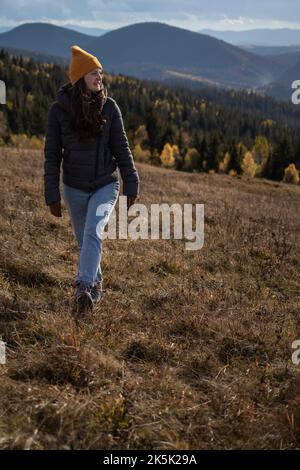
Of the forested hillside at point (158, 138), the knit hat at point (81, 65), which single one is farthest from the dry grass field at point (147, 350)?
the forested hillside at point (158, 138)

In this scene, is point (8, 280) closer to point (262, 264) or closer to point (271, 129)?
point (262, 264)

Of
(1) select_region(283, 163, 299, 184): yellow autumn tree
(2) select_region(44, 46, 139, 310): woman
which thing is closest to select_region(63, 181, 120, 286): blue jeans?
(2) select_region(44, 46, 139, 310): woman

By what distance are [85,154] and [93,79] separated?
2.72ft

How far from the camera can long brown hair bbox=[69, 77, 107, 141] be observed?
4.89m

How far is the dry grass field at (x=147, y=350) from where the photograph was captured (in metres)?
3.34

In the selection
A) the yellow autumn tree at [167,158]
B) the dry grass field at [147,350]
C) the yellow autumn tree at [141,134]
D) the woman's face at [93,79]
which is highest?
the woman's face at [93,79]

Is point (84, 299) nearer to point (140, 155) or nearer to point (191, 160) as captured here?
point (140, 155)

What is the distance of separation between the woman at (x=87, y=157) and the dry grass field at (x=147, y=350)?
0.70m

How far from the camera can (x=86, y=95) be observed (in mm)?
4898

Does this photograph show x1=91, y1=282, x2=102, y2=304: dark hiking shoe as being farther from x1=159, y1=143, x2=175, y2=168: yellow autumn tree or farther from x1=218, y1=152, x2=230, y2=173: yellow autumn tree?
x1=159, y1=143, x2=175, y2=168: yellow autumn tree

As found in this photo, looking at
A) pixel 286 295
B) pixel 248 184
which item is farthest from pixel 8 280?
pixel 248 184

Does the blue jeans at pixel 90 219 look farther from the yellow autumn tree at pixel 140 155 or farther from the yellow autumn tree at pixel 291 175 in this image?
the yellow autumn tree at pixel 140 155

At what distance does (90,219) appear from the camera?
5.23m

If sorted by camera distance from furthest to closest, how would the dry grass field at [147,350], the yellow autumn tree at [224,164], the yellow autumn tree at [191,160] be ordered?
the yellow autumn tree at [191,160] → the yellow autumn tree at [224,164] → the dry grass field at [147,350]
